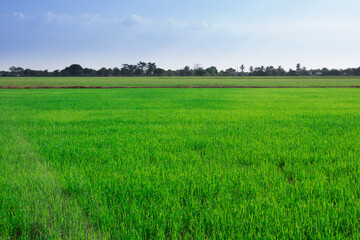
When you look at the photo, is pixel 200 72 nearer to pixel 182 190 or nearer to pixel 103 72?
pixel 103 72

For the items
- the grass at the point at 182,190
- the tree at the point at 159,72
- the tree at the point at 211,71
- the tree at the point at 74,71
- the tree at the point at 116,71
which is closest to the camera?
the grass at the point at 182,190

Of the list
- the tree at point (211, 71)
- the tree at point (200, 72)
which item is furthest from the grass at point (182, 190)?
the tree at point (211, 71)

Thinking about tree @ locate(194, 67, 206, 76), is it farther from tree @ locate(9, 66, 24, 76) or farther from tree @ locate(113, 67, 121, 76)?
tree @ locate(9, 66, 24, 76)

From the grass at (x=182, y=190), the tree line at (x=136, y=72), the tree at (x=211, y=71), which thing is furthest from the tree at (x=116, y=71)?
the grass at (x=182, y=190)

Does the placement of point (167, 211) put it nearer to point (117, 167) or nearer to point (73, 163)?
point (117, 167)

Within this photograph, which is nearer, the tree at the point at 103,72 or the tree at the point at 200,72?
the tree at the point at 103,72

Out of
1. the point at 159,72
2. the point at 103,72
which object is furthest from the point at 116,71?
the point at 159,72

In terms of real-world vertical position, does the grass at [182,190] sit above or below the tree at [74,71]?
below

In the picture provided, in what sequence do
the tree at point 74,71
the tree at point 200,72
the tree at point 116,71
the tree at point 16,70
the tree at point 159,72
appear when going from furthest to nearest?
the tree at point 159,72
the tree at point 116,71
the tree at point 200,72
the tree at point 74,71
the tree at point 16,70

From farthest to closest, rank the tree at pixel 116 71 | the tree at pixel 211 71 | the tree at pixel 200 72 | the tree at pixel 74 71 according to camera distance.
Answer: the tree at pixel 116 71 → the tree at pixel 211 71 → the tree at pixel 200 72 → the tree at pixel 74 71

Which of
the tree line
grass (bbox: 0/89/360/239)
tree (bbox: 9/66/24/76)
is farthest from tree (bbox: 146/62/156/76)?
grass (bbox: 0/89/360/239)

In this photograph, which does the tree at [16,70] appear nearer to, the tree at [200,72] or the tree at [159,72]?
the tree at [159,72]

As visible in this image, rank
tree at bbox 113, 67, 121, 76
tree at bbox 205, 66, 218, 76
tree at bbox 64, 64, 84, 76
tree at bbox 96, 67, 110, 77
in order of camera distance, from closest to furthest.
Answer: tree at bbox 64, 64, 84, 76 → tree at bbox 96, 67, 110, 77 → tree at bbox 205, 66, 218, 76 → tree at bbox 113, 67, 121, 76

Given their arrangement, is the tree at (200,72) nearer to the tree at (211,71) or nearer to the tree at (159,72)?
the tree at (211,71)
